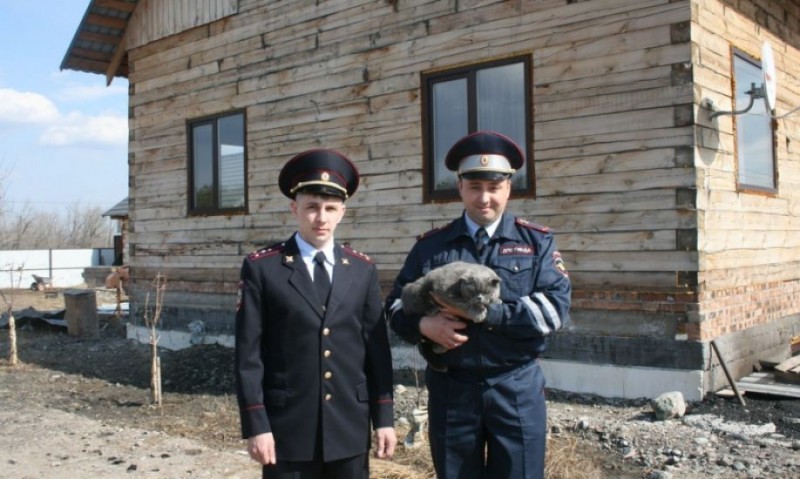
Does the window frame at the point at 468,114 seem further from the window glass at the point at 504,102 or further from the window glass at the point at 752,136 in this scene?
the window glass at the point at 752,136

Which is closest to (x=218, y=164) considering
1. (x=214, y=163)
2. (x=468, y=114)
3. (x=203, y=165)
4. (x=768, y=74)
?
(x=214, y=163)

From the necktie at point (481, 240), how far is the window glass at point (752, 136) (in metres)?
5.12

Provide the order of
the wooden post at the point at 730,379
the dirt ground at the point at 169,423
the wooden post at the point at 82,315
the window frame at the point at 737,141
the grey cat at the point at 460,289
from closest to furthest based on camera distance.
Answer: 1. the grey cat at the point at 460,289
2. the dirt ground at the point at 169,423
3. the wooden post at the point at 730,379
4. the window frame at the point at 737,141
5. the wooden post at the point at 82,315

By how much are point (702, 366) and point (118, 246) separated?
3142 centimetres

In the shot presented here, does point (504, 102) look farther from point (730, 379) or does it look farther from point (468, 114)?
point (730, 379)

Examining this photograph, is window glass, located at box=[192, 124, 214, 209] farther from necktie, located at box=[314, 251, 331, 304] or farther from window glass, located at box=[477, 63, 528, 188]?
necktie, located at box=[314, 251, 331, 304]

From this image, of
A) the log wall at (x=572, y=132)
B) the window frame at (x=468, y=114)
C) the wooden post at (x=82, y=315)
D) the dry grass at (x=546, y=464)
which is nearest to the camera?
the dry grass at (x=546, y=464)

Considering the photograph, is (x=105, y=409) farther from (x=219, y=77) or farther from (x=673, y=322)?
(x=673, y=322)

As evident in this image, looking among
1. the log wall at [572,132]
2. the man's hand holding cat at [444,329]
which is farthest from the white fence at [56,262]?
the man's hand holding cat at [444,329]

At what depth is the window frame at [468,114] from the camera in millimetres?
7543

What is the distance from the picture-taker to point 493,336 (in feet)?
10.3

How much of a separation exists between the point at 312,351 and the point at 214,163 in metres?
8.06

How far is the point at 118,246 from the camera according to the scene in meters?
34.0

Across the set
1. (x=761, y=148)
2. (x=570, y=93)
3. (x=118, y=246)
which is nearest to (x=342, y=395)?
(x=570, y=93)
